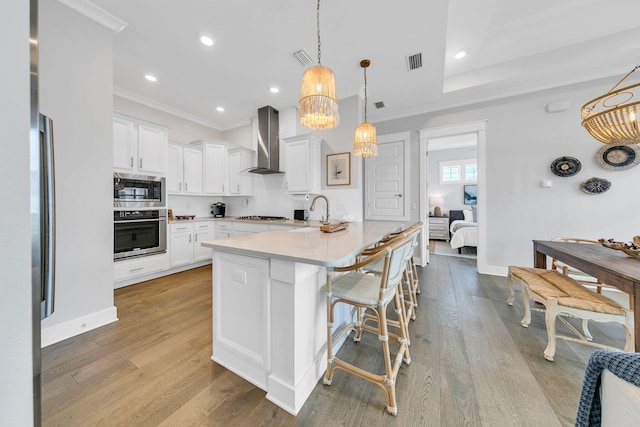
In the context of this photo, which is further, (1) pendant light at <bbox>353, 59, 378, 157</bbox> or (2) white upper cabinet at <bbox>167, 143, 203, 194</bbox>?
(2) white upper cabinet at <bbox>167, 143, 203, 194</bbox>

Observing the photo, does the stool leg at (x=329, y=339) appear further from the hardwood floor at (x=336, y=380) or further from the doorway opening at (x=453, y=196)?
the doorway opening at (x=453, y=196)

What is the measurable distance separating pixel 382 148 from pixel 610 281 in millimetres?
3341

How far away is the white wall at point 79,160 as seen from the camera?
5.92 ft

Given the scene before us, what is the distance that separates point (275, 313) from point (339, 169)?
2.69 m

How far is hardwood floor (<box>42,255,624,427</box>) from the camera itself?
1.18 metres

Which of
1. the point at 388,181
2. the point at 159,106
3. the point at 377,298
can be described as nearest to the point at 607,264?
the point at 377,298

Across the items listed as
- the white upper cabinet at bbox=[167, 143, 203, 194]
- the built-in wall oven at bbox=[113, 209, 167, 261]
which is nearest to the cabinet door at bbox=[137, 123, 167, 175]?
the white upper cabinet at bbox=[167, 143, 203, 194]

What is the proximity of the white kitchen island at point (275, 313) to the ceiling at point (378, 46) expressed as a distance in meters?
2.19

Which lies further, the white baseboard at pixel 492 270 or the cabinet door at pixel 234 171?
the cabinet door at pixel 234 171

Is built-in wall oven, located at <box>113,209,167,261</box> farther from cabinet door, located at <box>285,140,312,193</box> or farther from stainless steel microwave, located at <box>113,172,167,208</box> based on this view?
cabinet door, located at <box>285,140,312,193</box>

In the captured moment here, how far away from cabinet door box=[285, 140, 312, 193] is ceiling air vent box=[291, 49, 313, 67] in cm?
108

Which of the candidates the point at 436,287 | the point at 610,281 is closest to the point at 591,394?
the point at 610,281

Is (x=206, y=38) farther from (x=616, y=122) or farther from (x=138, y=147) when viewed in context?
(x=616, y=122)

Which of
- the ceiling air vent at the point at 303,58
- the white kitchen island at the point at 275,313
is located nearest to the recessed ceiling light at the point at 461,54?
the ceiling air vent at the point at 303,58
